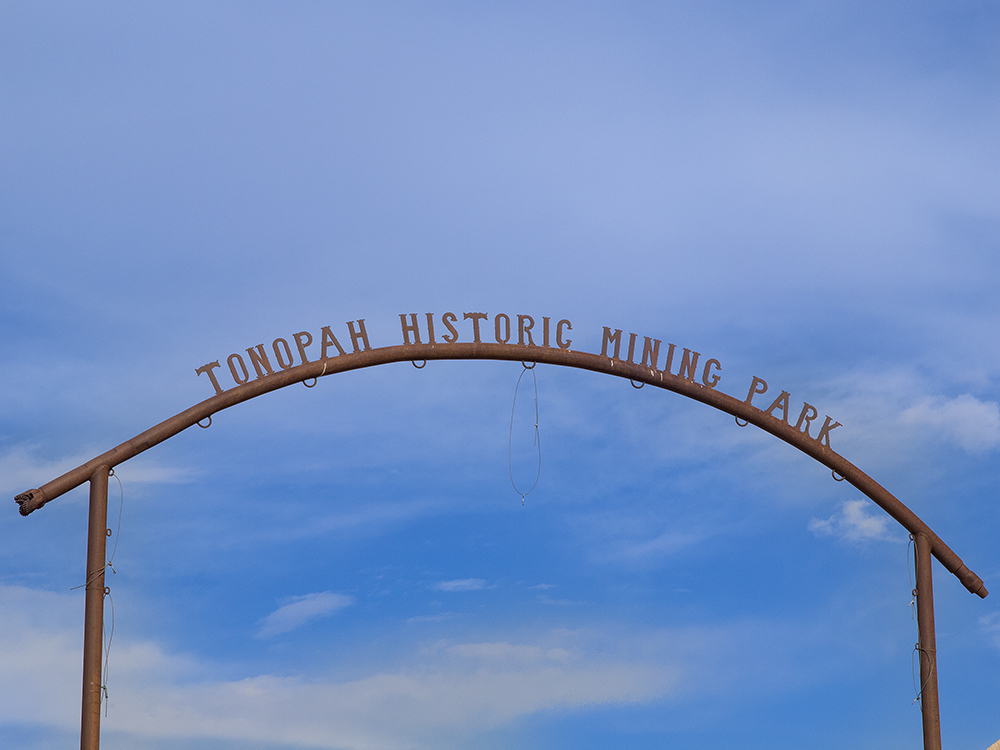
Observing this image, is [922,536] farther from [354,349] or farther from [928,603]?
[354,349]

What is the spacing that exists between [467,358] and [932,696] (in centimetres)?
629

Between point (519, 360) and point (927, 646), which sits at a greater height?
point (519, 360)

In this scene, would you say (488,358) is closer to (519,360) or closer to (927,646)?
(519,360)

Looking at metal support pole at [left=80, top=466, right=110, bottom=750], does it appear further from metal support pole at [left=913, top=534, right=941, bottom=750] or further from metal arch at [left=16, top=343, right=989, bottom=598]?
metal support pole at [left=913, top=534, right=941, bottom=750]

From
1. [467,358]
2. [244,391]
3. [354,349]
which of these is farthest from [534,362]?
[244,391]

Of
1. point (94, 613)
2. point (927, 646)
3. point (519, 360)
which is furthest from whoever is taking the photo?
point (927, 646)

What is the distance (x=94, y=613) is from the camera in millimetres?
13000

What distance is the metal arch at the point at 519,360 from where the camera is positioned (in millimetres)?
13414

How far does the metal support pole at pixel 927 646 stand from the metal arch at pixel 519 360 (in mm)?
180

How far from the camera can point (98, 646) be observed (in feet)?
42.3

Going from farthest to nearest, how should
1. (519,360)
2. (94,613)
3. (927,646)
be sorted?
(927,646)
(519,360)
(94,613)

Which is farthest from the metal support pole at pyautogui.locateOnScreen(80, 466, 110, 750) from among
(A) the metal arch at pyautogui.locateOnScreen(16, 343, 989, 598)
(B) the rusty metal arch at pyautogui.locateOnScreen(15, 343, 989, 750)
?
(A) the metal arch at pyautogui.locateOnScreen(16, 343, 989, 598)

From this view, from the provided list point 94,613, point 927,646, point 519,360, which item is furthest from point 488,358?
point 927,646

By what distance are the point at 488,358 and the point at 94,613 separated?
477cm
